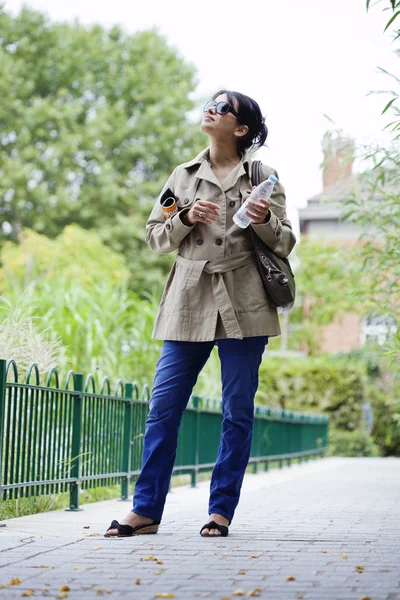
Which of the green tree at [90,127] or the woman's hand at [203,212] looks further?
the green tree at [90,127]

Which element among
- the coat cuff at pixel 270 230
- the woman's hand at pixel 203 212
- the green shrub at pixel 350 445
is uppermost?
the woman's hand at pixel 203 212

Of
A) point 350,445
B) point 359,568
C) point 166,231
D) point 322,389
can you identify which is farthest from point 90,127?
point 359,568

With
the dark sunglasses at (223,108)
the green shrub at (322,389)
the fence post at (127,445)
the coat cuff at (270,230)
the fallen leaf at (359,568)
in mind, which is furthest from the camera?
the green shrub at (322,389)

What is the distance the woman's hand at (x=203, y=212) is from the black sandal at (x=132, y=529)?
1449 millimetres

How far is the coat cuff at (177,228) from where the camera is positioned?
187 inches

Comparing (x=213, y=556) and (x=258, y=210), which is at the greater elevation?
(x=258, y=210)

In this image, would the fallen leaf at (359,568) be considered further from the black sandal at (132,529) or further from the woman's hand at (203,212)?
the woman's hand at (203,212)

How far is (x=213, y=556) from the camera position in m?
4.08

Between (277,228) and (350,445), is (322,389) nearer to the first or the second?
(350,445)

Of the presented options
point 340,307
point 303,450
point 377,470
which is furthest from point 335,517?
point 340,307

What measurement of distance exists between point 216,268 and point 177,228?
267 mm

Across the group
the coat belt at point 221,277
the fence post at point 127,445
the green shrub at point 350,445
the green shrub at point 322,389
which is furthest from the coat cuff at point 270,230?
the green shrub at point 322,389

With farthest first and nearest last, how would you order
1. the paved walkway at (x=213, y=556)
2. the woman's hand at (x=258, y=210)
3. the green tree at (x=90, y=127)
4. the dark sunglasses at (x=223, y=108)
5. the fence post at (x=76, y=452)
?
the green tree at (x=90, y=127) < the fence post at (x=76, y=452) < the dark sunglasses at (x=223, y=108) < the woman's hand at (x=258, y=210) < the paved walkway at (x=213, y=556)

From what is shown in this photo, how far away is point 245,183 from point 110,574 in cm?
215
